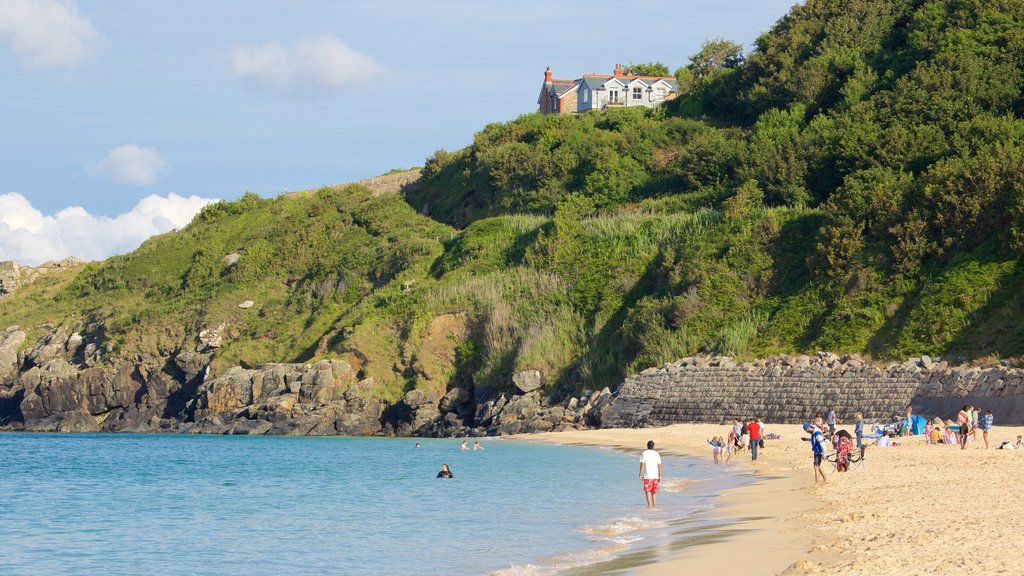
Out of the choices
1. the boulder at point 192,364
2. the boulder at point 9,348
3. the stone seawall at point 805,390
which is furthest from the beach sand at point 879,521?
the boulder at point 9,348

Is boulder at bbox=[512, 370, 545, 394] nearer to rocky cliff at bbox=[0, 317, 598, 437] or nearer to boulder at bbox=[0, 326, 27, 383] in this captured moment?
rocky cliff at bbox=[0, 317, 598, 437]

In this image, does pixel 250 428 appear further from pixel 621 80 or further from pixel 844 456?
pixel 621 80

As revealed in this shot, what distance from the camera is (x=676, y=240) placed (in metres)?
45.1

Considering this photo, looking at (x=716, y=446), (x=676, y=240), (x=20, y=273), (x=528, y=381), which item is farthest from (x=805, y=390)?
(x=20, y=273)

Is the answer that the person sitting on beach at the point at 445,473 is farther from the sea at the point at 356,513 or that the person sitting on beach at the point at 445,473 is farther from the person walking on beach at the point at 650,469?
the person walking on beach at the point at 650,469

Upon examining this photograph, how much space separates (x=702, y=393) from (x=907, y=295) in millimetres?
7962

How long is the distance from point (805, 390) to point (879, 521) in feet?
67.3

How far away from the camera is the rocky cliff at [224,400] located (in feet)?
140

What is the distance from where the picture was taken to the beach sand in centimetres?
943

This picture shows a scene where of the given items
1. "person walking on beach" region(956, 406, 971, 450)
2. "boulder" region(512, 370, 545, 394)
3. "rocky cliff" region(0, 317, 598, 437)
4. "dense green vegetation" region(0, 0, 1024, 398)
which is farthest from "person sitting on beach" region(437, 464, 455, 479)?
"boulder" region(512, 370, 545, 394)

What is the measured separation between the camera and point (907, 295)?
118 ft

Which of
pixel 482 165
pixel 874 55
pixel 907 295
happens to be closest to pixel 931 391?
pixel 907 295

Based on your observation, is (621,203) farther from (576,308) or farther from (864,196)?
(864,196)

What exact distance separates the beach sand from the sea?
0.72 meters
